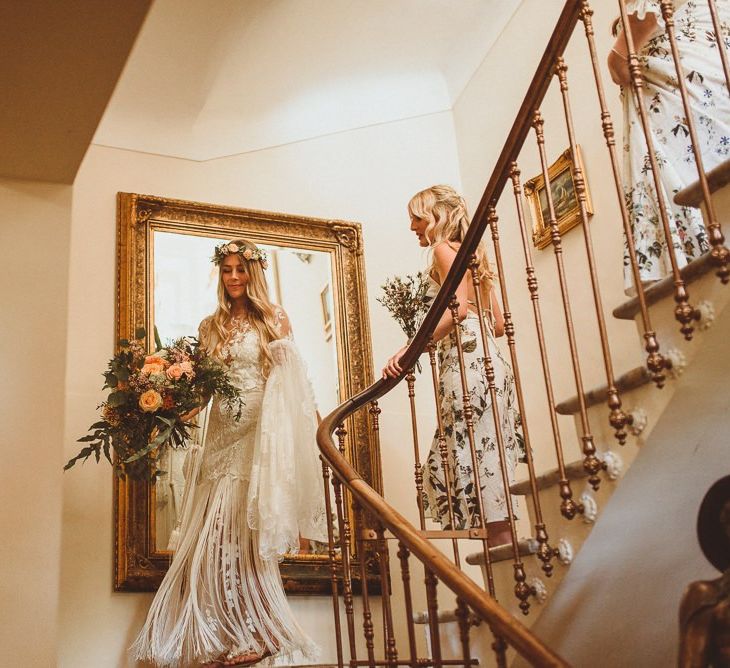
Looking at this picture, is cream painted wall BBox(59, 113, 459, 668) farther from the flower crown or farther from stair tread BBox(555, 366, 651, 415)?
stair tread BBox(555, 366, 651, 415)

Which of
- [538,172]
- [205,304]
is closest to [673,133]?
[538,172]

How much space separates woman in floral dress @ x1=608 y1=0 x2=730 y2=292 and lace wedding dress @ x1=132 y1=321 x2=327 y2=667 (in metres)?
2.02

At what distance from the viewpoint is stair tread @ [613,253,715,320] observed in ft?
9.34

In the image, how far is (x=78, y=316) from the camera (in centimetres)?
561

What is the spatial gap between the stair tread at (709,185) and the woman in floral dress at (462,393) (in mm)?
1254

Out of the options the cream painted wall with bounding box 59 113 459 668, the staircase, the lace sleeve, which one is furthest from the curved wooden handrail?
the cream painted wall with bounding box 59 113 459 668

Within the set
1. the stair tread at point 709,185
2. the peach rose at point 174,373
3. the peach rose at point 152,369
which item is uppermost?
the peach rose at point 152,369

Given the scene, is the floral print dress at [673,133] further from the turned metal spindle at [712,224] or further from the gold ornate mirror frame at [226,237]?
the gold ornate mirror frame at [226,237]

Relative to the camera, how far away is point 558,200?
19.1 ft

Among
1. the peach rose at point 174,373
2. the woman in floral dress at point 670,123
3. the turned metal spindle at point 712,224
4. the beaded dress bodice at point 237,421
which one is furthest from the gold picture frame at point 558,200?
the turned metal spindle at point 712,224

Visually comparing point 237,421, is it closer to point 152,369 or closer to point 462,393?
point 152,369

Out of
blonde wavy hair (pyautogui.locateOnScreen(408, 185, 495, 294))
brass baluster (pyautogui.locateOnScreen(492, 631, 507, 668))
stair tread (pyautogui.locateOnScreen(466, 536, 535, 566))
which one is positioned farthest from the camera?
blonde wavy hair (pyautogui.locateOnScreen(408, 185, 495, 294))

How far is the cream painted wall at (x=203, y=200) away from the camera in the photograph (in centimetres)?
510

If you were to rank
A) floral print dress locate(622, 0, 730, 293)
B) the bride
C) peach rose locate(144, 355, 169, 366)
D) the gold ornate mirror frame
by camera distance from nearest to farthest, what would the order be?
floral print dress locate(622, 0, 730, 293), the bride, peach rose locate(144, 355, 169, 366), the gold ornate mirror frame
